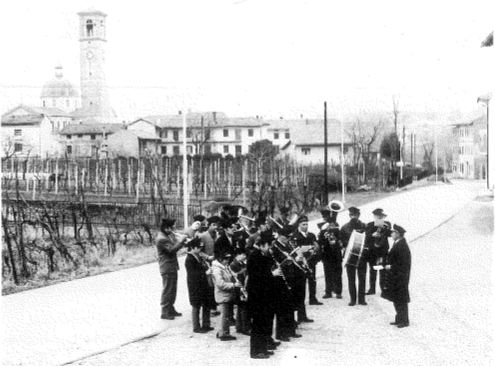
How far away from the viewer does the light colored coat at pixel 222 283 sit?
8742 mm

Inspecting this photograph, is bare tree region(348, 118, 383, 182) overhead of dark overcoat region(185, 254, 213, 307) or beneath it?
overhead

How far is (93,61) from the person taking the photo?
19938 mm

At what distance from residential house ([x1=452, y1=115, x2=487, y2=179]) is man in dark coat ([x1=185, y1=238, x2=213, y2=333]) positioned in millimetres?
13961

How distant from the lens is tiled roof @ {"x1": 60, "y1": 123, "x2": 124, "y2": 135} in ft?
108

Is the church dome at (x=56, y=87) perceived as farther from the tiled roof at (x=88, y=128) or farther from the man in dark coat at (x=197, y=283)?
the man in dark coat at (x=197, y=283)

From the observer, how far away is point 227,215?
1064 centimetres

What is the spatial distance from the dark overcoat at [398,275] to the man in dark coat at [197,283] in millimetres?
2322

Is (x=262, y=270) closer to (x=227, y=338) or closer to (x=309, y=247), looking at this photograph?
(x=227, y=338)

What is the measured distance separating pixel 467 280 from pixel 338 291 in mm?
2453

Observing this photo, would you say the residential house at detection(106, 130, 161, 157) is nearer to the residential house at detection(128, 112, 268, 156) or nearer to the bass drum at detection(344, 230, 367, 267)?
the residential house at detection(128, 112, 268, 156)

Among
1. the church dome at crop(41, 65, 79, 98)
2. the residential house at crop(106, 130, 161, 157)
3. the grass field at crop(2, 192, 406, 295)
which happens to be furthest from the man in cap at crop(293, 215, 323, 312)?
the residential house at crop(106, 130, 161, 157)

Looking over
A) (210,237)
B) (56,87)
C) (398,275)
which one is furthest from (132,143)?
(398,275)

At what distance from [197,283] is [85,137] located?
92.4ft

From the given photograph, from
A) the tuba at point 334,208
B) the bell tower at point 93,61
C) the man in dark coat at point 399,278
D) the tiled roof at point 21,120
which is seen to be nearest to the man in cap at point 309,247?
the tuba at point 334,208
